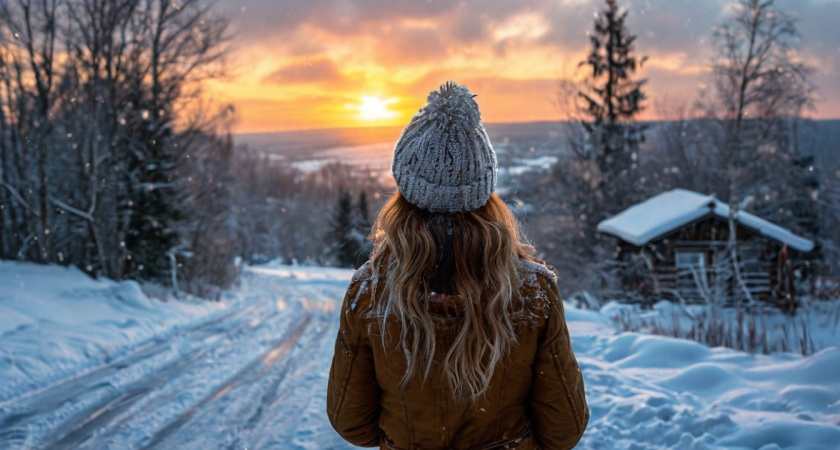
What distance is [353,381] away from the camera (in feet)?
6.03

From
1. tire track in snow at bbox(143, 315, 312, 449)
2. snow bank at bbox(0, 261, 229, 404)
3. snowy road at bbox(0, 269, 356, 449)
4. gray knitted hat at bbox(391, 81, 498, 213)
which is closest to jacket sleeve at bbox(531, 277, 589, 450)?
gray knitted hat at bbox(391, 81, 498, 213)

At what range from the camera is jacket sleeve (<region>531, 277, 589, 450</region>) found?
5.69 ft

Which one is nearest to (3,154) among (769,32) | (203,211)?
(203,211)

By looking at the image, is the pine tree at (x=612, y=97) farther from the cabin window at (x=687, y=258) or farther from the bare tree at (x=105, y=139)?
the bare tree at (x=105, y=139)

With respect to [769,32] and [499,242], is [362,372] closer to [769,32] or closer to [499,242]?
[499,242]

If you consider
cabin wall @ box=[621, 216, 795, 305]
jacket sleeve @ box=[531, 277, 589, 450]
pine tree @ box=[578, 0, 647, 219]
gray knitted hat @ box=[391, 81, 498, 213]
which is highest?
pine tree @ box=[578, 0, 647, 219]

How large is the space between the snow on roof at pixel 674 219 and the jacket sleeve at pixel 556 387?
54.8 ft

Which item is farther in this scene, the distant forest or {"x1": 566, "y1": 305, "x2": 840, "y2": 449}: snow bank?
the distant forest

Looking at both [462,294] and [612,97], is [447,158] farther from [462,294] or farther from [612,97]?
[612,97]

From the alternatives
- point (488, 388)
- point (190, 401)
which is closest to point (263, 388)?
point (190, 401)

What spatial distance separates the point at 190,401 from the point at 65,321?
15.7 ft

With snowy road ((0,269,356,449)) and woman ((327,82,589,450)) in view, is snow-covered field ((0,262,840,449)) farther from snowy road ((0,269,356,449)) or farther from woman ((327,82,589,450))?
woman ((327,82,589,450))

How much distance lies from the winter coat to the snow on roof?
659 inches

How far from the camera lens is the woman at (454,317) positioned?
1.69m
